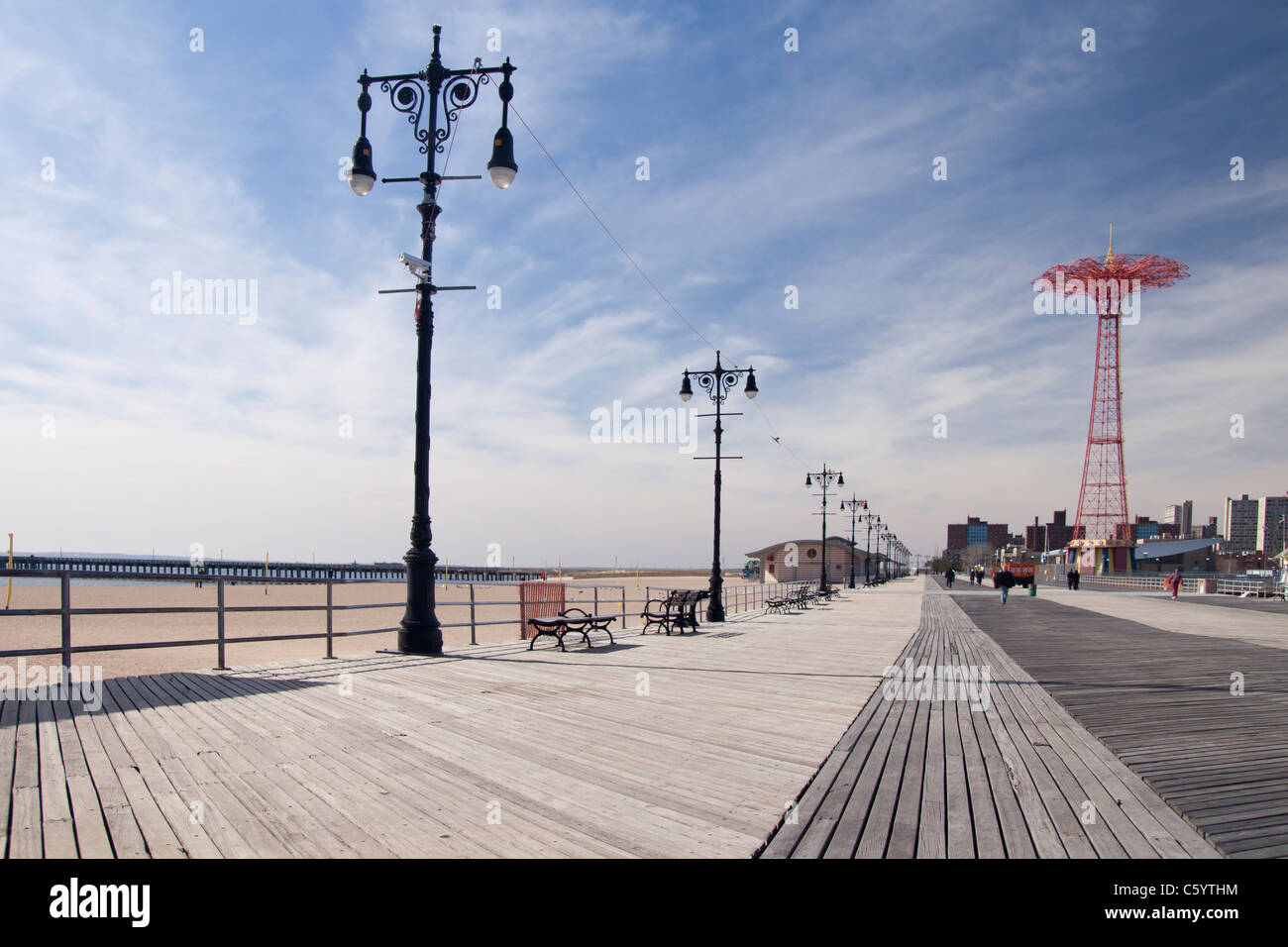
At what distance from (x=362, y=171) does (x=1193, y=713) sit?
11.7 m

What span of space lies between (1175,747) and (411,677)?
723 centimetres

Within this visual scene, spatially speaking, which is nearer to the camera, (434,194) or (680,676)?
Answer: (680,676)

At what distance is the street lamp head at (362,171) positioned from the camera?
33.5ft

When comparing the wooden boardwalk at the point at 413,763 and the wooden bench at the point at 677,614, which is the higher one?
the wooden boardwalk at the point at 413,763

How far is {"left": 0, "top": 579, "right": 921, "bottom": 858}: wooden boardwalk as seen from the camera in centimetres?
351

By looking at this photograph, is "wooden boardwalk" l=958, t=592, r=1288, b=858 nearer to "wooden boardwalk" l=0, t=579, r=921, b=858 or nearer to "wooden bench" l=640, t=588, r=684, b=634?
"wooden boardwalk" l=0, t=579, r=921, b=858

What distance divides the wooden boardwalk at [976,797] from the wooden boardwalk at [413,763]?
286mm

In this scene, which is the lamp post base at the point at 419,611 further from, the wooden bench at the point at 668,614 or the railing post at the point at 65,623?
the wooden bench at the point at 668,614

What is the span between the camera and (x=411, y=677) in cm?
827

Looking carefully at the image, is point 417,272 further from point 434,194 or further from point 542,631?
point 542,631

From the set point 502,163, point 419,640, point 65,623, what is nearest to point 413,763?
point 65,623

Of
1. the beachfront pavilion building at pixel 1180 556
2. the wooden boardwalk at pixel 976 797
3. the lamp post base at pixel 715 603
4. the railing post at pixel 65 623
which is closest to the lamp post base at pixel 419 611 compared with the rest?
the railing post at pixel 65 623

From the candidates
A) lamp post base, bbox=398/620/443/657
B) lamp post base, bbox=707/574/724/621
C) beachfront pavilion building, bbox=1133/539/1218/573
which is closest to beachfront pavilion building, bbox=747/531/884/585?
beachfront pavilion building, bbox=1133/539/1218/573
